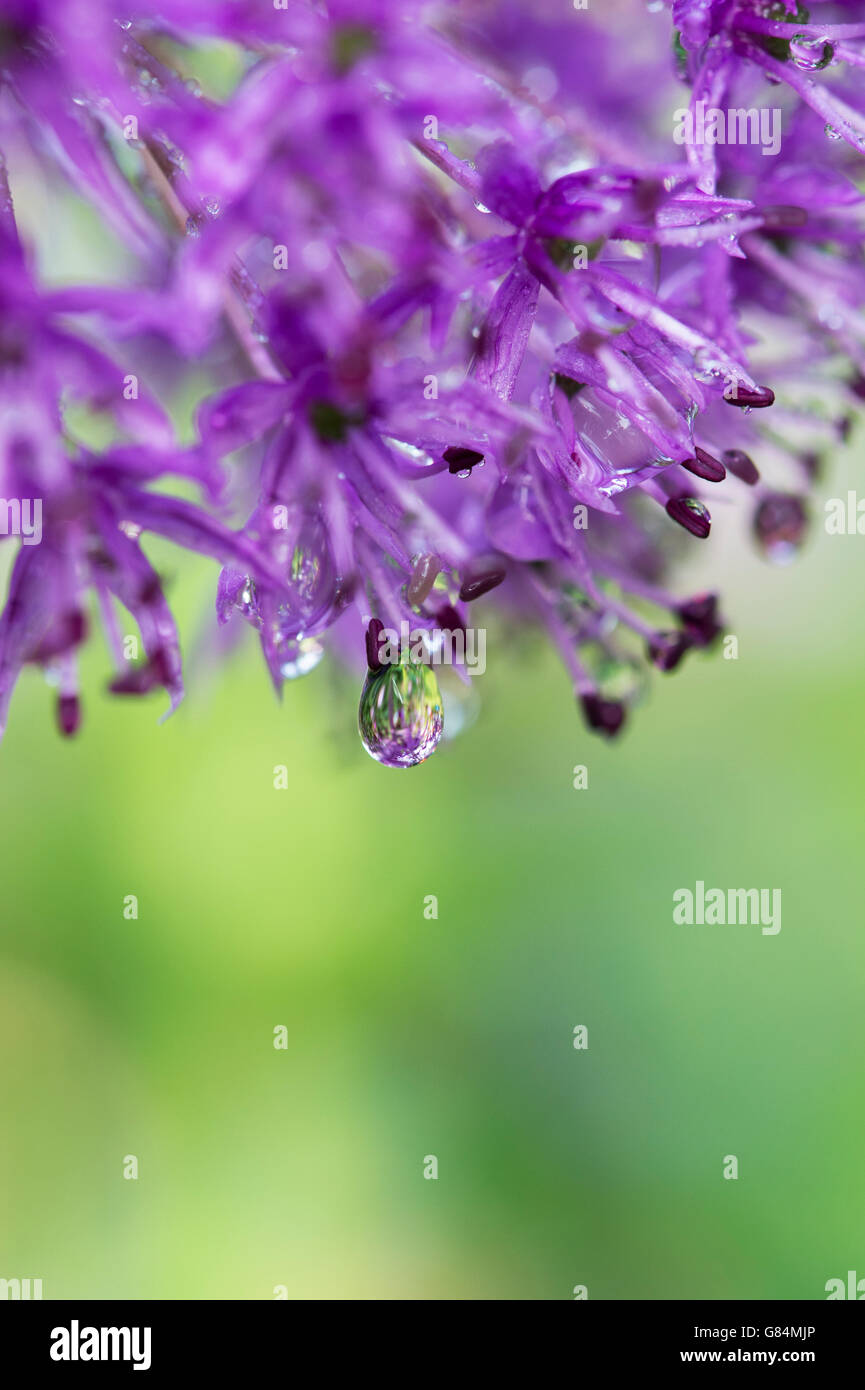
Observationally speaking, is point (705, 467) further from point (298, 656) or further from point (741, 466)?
point (298, 656)

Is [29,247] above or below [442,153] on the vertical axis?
below

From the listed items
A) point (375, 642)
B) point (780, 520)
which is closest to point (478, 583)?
point (375, 642)

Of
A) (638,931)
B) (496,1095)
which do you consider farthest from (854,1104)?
(496,1095)

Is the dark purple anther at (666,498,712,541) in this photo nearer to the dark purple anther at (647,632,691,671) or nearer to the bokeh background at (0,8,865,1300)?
the dark purple anther at (647,632,691,671)

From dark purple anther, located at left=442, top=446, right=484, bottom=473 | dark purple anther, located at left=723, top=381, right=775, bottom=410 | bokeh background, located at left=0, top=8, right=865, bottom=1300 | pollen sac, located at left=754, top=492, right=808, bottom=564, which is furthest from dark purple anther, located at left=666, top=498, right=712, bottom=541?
bokeh background, located at left=0, top=8, right=865, bottom=1300

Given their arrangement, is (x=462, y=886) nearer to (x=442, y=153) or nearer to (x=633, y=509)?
(x=633, y=509)

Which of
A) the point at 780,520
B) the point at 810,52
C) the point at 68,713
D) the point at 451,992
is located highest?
the point at 810,52
